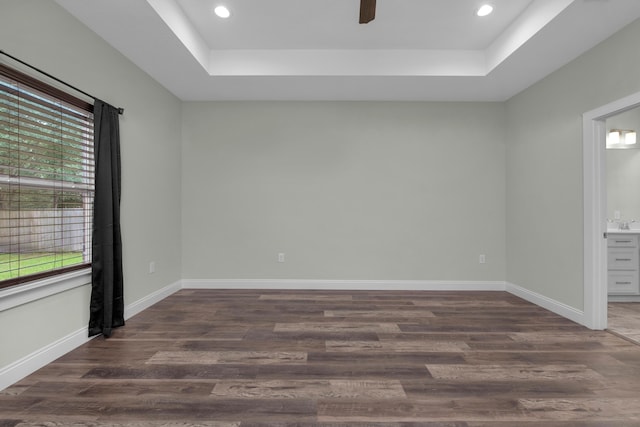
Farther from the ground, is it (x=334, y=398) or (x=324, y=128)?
(x=324, y=128)

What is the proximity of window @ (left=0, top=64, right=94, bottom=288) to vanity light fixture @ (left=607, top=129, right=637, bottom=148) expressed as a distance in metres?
6.40

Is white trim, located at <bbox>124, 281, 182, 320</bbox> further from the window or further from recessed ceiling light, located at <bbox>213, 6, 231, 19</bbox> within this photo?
recessed ceiling light, located at <bbox>213, 6, 231, 19</bbox>

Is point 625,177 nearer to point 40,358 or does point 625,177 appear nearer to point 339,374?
point 339,374

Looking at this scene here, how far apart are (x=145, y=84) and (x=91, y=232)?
71.4 inches

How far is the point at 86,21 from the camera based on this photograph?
8.86 ft

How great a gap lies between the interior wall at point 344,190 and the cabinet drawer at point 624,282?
48.2 inches

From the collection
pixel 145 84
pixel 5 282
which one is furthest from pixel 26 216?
pixel 145 84

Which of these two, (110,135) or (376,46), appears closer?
(110,135)

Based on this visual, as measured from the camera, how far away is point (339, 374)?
225cm

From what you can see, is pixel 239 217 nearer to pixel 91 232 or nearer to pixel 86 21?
pixel 91 232

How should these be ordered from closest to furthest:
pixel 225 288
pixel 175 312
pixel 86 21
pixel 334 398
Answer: pixel 334 398 < pixel 86 21 < pixel 175 312 < pixel 225 288

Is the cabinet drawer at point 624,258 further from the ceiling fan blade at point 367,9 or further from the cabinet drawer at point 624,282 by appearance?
the ceiling fan blade at point 367,9

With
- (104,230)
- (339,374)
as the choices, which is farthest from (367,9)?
(104,230)

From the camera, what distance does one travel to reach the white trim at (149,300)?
341cm
